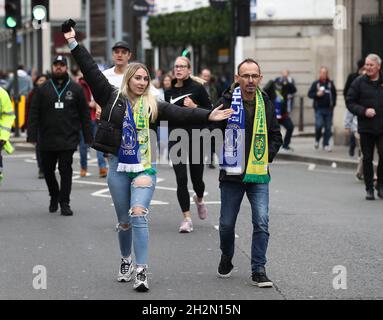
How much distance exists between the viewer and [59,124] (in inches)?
536

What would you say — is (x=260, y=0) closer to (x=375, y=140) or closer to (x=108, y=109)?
(x=375, y=140)

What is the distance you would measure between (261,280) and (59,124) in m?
5.49

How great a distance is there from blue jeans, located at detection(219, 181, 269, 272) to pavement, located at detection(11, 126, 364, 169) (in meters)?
11.9

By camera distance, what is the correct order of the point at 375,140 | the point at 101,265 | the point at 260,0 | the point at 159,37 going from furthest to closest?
the point at 159,37, the point at 260,0, the point at 375,140, the point at 101,265

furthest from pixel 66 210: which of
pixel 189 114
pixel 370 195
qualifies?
pixel 189 114

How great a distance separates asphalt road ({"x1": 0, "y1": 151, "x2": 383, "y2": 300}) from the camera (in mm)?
8586

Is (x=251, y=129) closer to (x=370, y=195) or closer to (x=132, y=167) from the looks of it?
(x=132, y=167)

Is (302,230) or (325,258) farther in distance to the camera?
(302,230)

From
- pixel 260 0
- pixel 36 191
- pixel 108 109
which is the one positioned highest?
pixel 260 0

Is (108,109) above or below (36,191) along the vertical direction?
above

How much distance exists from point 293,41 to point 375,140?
21.0m

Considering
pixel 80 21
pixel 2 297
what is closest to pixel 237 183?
pixel 2 297

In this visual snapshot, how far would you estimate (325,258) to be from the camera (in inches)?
397

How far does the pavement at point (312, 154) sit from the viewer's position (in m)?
21.3
